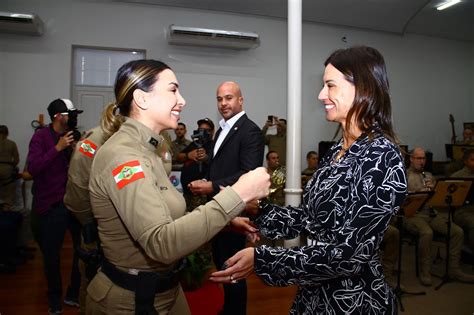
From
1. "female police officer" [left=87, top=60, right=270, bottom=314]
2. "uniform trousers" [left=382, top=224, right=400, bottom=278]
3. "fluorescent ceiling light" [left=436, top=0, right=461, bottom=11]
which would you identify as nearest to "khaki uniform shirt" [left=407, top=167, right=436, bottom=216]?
"uniform trousers" [left=382, top=224, right=400, bottom=278]

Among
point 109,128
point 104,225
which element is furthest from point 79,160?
point 104,225

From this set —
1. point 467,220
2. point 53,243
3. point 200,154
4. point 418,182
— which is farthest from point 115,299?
point 467,220

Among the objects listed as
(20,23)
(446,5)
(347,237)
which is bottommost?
(347,237)

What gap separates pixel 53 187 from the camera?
3.01m

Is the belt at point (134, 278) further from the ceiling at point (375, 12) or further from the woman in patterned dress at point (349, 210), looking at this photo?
the ceiling at point (375, 12)

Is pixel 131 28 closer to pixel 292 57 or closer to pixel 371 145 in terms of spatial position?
→ pixel 292 57

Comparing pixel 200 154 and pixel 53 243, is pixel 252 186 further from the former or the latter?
pixel 53 243

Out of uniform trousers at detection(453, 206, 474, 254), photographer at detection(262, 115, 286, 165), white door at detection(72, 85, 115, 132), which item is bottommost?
uniform trousers at detection(453, 206, 474, 254)

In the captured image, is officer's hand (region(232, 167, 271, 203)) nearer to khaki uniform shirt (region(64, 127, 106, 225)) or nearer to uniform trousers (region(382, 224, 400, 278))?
khaki uniform shirt (region(64, 127, 106, 225))

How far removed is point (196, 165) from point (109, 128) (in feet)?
5.74

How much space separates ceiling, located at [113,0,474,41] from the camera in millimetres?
7414

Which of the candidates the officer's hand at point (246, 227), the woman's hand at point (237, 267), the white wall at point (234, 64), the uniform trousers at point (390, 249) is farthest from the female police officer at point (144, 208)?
the white wall at point (234, 64)

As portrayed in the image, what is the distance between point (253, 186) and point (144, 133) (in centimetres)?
45

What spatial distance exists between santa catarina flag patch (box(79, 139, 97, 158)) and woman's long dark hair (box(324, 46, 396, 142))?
4.75 feet
